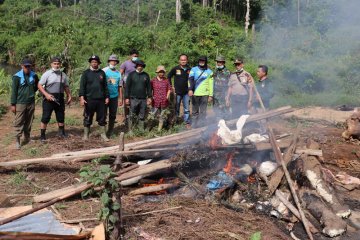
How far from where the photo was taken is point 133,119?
848cm

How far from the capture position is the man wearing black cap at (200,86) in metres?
8.34

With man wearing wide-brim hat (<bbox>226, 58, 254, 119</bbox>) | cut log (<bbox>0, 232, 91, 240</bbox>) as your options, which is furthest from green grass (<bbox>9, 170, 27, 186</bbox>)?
man wearing wide-brim hat (<bbox>226, 58, 254, 119</bbox>)

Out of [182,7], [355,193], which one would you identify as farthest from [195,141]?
[182,7]

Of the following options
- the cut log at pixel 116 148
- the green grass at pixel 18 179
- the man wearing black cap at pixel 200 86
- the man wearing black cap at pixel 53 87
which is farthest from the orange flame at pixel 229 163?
the man wearing black cap at pixel 53 87

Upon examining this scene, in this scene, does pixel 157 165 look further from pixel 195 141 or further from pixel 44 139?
pixel 44 139

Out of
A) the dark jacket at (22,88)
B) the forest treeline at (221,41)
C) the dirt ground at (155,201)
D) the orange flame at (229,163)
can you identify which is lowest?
the dirt ground at (155,201)

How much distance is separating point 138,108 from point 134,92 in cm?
41

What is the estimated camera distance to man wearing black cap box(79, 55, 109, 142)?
7.53 meters

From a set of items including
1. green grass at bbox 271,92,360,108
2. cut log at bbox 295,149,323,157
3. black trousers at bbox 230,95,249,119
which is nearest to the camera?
cut log at bbox 295,149,323,157

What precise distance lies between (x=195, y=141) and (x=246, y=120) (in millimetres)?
1033

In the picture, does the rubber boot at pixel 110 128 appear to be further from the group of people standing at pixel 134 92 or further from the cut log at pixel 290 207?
the cut log at pixel 290 207

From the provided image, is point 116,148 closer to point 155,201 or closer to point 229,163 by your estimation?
point 155,201

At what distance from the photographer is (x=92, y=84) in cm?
755

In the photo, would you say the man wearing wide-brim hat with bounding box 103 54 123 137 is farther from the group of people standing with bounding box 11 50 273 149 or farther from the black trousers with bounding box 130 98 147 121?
the black trousers with bounding box 130 98 147 121
